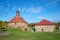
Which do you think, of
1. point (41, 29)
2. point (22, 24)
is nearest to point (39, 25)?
point (41, 29)

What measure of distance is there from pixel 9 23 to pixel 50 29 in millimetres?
6974

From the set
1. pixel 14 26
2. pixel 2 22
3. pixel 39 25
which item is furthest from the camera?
pixel 39 25

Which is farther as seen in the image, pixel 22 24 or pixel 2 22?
pixel 22 24

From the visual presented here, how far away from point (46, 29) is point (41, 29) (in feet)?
2.81

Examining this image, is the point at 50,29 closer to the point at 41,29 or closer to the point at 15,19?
the point at 41,29

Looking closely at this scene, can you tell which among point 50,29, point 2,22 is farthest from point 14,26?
point 50,29

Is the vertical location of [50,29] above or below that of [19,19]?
below

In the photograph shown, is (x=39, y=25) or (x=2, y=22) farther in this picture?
(x=39, y=25)

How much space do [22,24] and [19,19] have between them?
39.1 inches

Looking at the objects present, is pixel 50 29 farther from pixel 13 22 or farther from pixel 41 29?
pixel 13 22

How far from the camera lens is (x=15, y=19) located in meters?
22.6

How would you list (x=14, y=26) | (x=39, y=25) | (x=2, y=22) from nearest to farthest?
1. (x=2, y=22)
2. (x=14, y=26)
3. (x=39, y=25)

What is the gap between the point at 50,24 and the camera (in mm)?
23188

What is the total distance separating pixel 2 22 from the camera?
2056 centimetres
